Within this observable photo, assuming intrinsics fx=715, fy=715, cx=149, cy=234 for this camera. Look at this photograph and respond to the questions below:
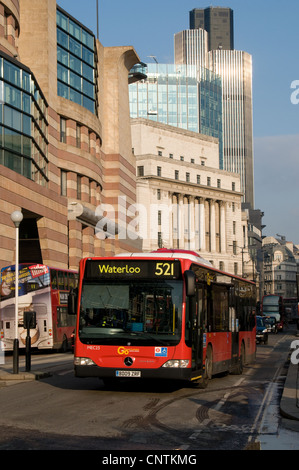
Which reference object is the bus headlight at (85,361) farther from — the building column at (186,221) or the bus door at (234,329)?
the building column at (186,221)

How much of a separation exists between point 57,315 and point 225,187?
109891 mm

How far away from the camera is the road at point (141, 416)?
30.6 feet

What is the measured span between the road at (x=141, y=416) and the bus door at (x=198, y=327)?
74 cm

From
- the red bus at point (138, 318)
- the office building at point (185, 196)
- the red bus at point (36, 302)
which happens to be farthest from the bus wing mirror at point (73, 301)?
the office building at point (185, 196)

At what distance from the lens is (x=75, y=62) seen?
5903 cm

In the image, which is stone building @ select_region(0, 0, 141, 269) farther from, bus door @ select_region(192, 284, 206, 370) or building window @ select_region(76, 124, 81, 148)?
bus door @ select_region(192, 284, 206, 370)

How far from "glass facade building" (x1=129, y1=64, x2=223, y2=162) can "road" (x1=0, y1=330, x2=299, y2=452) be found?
145 metres

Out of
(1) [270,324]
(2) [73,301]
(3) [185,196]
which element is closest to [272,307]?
(1) [270,324]

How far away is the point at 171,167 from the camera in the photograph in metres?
126

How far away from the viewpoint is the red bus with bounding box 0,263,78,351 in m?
32.0

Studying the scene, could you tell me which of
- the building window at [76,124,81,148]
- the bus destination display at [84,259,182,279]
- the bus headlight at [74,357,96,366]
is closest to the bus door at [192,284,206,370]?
the bus destination display at [84,259,182,279]

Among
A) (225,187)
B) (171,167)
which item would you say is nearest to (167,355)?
(171,167)

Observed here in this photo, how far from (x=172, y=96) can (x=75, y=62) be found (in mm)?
114774
